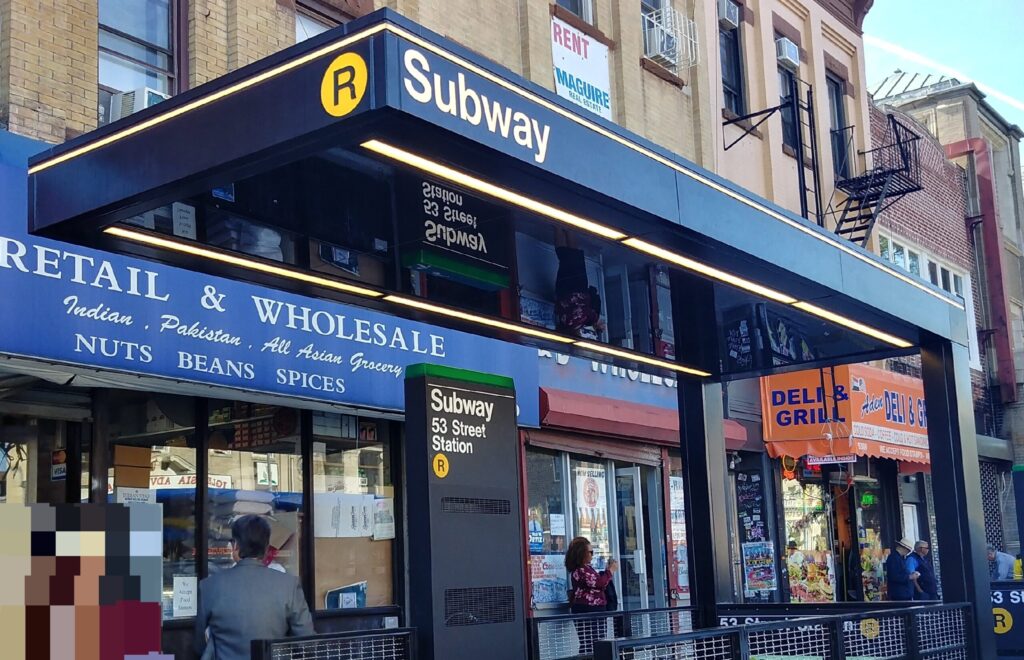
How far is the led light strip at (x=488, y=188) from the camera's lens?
542cm

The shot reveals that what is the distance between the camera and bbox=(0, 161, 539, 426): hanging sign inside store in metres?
9.08

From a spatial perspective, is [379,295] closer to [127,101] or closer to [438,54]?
[438,54]

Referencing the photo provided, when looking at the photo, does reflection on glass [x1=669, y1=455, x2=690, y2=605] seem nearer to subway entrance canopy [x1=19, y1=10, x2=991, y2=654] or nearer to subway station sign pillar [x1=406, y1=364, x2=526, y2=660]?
subway entrance canopy [x1=19, y1=10, x2=991, y2=654]

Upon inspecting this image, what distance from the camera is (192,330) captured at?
10.4 metres

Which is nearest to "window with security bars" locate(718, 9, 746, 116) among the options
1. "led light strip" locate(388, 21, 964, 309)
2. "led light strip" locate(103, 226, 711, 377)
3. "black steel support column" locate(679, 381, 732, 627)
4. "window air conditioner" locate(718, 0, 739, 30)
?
"window air conditioner" locate(718, 0, 739, 30)

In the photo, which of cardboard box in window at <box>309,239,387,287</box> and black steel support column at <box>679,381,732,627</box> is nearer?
cardboard box in window at <box>309,239,387,287</box>

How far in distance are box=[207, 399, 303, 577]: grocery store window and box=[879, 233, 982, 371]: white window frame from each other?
15991 millimetres

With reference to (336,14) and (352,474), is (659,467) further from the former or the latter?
(336,14)

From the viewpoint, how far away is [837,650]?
24.1 ft

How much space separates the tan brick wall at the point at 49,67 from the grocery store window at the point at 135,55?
13.6 inches

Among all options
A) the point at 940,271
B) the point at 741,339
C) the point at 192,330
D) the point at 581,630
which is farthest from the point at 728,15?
the point at 581,630

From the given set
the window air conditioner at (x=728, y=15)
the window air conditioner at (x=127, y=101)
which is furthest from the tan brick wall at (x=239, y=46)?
the window air conditioner at (x=728, y=15)

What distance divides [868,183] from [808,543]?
22.4 feet

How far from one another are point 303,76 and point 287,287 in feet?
7.54
